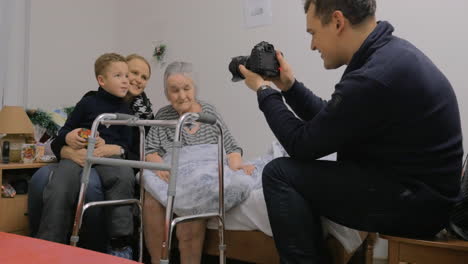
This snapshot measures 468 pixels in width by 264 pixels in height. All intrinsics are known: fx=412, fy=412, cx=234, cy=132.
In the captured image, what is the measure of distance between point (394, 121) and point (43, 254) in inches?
32.3

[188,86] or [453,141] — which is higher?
[188,86]

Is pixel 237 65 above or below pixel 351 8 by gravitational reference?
below

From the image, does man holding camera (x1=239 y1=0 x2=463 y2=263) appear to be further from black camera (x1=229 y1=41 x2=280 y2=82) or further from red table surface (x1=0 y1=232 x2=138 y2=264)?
red table surface (x1=0 y1=232 x2=138 y2=264)

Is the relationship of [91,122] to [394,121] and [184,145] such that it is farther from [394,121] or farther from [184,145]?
[394,121]

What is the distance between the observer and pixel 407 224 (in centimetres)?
99

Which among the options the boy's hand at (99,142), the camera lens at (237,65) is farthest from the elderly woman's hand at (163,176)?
the camera lens at (237,65)

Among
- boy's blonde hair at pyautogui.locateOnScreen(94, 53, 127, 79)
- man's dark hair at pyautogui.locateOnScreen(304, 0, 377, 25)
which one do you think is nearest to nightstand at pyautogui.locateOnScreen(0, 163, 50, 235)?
boy's blonde hair at pyautogui.locateOnScreen(94, 53, 127, 79)

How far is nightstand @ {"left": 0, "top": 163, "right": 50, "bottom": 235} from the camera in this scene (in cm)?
169

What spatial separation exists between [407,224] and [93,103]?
1371mm

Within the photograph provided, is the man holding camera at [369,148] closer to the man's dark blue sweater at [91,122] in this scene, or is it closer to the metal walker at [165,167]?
the metal walker at [165,167]

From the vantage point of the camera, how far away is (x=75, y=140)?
1666 millimetres

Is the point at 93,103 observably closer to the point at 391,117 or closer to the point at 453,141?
the point at 391,117

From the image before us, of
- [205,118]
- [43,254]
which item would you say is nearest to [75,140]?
[205,118]

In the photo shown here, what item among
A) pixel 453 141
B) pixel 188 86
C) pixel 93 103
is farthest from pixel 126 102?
pixel 453 141
